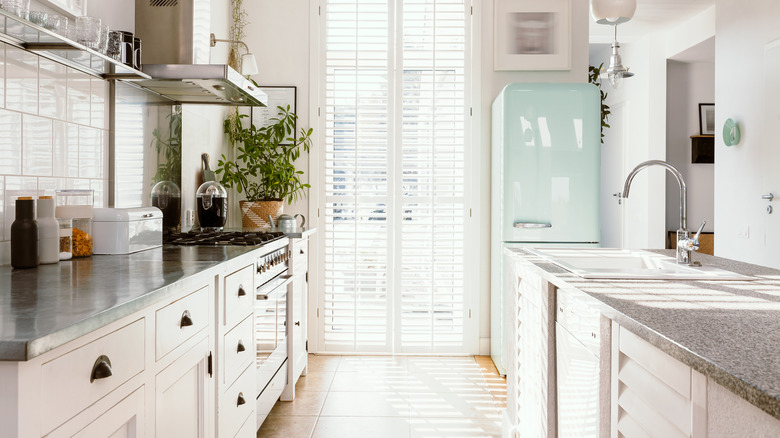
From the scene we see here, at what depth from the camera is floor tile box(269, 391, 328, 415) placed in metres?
3.02

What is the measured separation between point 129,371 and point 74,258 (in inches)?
33.1

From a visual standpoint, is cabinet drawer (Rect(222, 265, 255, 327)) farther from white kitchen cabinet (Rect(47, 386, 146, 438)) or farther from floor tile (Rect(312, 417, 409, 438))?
floor tile (Rect(312, 417, 409, 438))

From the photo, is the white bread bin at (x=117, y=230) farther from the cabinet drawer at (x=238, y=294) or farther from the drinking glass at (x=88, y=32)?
the drinking glass at (x=88, y=32)

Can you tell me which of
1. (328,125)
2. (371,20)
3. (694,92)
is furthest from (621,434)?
(694,92)

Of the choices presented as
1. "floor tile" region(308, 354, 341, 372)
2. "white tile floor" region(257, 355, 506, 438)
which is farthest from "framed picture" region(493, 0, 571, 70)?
"floor tile" region(308, 354, 341, 372)

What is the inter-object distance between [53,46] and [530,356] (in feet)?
6.41

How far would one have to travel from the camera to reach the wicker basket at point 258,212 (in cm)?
364

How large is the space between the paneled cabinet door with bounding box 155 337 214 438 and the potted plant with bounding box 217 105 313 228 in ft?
6.54

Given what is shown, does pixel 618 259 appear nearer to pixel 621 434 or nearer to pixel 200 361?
pixel 621 434

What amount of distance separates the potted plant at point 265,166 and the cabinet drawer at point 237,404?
1.53 m

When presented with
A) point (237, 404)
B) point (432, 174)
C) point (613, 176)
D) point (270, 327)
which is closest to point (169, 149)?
point (270, 327)

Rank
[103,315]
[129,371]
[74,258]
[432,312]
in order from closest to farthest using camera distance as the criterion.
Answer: [103,315], [129,371], [74,258], [432,312]

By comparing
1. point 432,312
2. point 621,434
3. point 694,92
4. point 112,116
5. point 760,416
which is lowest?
point 432,312

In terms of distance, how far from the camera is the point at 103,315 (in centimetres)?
102
